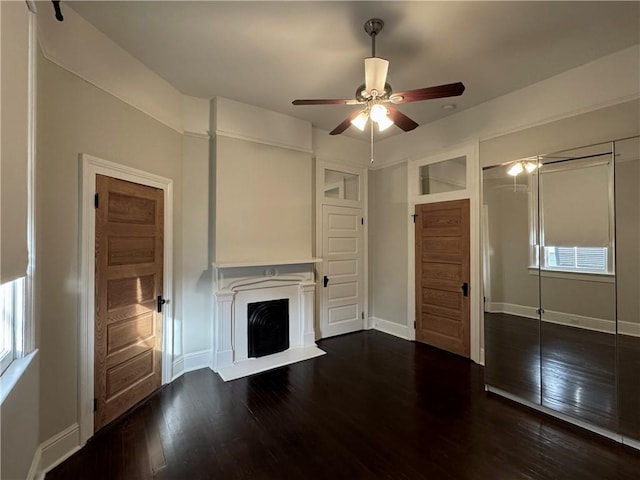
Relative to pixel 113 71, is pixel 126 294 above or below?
below

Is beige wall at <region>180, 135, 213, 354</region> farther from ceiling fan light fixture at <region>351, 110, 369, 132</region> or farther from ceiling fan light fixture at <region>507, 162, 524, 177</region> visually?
ceiling fan light fixture at <region>507, 162, 524, 177</region>

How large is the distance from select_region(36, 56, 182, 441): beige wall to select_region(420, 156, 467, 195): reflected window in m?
3.86

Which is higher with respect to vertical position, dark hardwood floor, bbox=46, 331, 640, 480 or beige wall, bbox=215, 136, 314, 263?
beige wall, bbox=215, 136, 314, 263

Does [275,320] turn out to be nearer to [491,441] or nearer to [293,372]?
[293,372]

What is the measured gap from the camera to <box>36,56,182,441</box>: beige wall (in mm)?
1935

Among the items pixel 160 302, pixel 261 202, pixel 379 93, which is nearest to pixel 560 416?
pixel 379 93

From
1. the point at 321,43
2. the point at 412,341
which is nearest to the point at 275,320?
the point at 412,341

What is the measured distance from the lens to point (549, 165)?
2689mm

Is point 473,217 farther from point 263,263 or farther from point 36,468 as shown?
point 36,468

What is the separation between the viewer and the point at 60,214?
81.3 inches

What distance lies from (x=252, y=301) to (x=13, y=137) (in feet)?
8.80

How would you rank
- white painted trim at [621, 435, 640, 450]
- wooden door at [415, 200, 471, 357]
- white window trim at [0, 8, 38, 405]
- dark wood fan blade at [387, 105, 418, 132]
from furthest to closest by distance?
1. wooden door at [415, 200, 471, 357]
2. dark wood fan blade at [387, 105, 418, 132]
3. white painted trim at [621, 435, 640, 450]
4. white window trim at [0, 8, 38, 405]

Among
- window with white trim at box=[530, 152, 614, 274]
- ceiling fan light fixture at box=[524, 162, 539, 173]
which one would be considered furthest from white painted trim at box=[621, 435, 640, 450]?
ceiling fan light fixture at box=[524, 162, 539, 173]

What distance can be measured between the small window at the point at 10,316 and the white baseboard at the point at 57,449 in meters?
0.75
